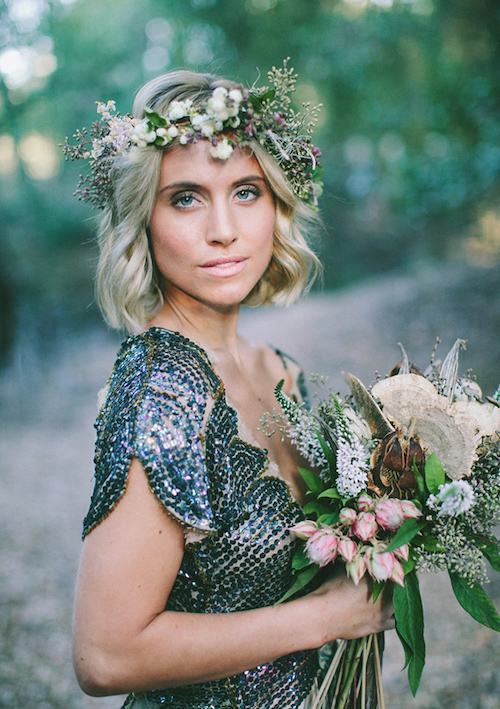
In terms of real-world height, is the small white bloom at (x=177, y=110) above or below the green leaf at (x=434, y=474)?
above

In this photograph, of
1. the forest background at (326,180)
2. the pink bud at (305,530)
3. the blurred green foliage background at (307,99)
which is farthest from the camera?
the blurred green foliage background at (307,99)

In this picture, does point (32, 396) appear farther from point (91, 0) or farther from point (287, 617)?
point (287, 617)

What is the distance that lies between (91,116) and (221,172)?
7.66 metres

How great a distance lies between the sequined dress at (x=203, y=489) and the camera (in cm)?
111

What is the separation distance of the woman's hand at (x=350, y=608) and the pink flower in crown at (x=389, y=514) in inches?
10.2

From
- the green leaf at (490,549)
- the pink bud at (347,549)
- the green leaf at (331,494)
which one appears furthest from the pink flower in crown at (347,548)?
the green leaf at (490,549)

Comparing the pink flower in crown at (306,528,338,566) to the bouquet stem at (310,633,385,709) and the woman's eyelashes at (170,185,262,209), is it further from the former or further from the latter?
the woman's eyelashes at (170,185,262,209)

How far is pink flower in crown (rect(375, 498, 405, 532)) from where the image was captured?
3.98ft

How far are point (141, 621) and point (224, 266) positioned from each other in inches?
36.2

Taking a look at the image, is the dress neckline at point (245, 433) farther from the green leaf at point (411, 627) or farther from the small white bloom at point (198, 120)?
the small white bloom at point (198, 120)

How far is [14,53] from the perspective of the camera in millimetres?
7363

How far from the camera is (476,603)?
4.14 ft

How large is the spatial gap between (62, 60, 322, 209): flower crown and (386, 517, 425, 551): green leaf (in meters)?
1.05

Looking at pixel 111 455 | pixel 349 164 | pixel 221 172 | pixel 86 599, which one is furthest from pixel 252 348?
pixel 349 164
